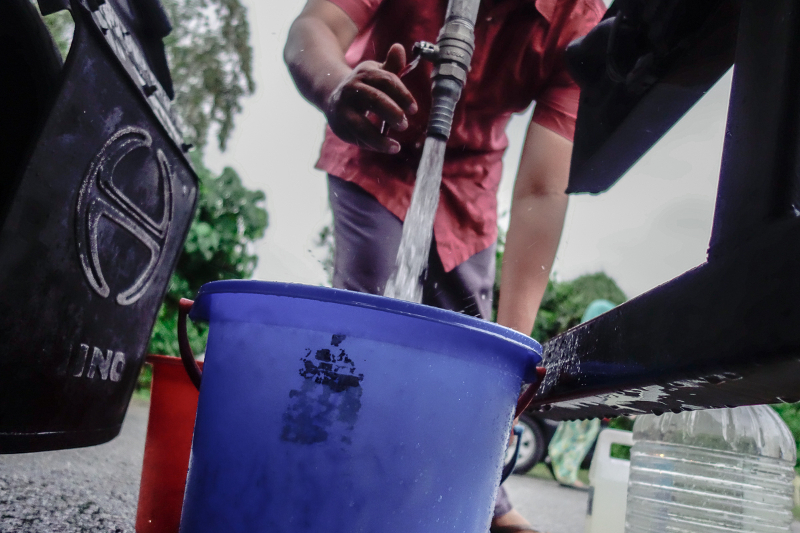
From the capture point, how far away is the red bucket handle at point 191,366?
0.81m

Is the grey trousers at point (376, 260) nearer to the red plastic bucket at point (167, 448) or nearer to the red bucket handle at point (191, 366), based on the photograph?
the red plastic bucket at point (167, 448)

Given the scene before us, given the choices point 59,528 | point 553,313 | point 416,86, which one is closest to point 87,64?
point 59,528

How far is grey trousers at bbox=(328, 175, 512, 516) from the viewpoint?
1.73 m

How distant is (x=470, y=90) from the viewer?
178 cm

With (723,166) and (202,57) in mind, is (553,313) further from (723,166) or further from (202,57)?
(723,166)

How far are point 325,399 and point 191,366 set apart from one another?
348 millimetres

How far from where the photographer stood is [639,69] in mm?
885

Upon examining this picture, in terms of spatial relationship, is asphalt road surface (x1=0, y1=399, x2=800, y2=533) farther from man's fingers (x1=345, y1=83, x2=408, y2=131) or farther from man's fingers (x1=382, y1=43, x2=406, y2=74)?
man's fingers (x1=382, y1=43, x2=406, y2=74)

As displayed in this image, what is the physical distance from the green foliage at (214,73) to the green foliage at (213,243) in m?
1.76

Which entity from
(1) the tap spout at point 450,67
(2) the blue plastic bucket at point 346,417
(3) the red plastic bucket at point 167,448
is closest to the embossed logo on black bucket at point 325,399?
(2) the blue plastic bucket at point 346,417

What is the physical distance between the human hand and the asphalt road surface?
93cm

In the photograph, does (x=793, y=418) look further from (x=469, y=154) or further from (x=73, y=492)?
(x=73, y=492)

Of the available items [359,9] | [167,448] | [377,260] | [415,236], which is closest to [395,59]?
[415,236]

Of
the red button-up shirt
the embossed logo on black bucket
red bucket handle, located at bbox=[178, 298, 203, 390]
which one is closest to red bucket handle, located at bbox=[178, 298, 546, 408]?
red bucket handle, located at bbox=[178, 298, 203, 390]
